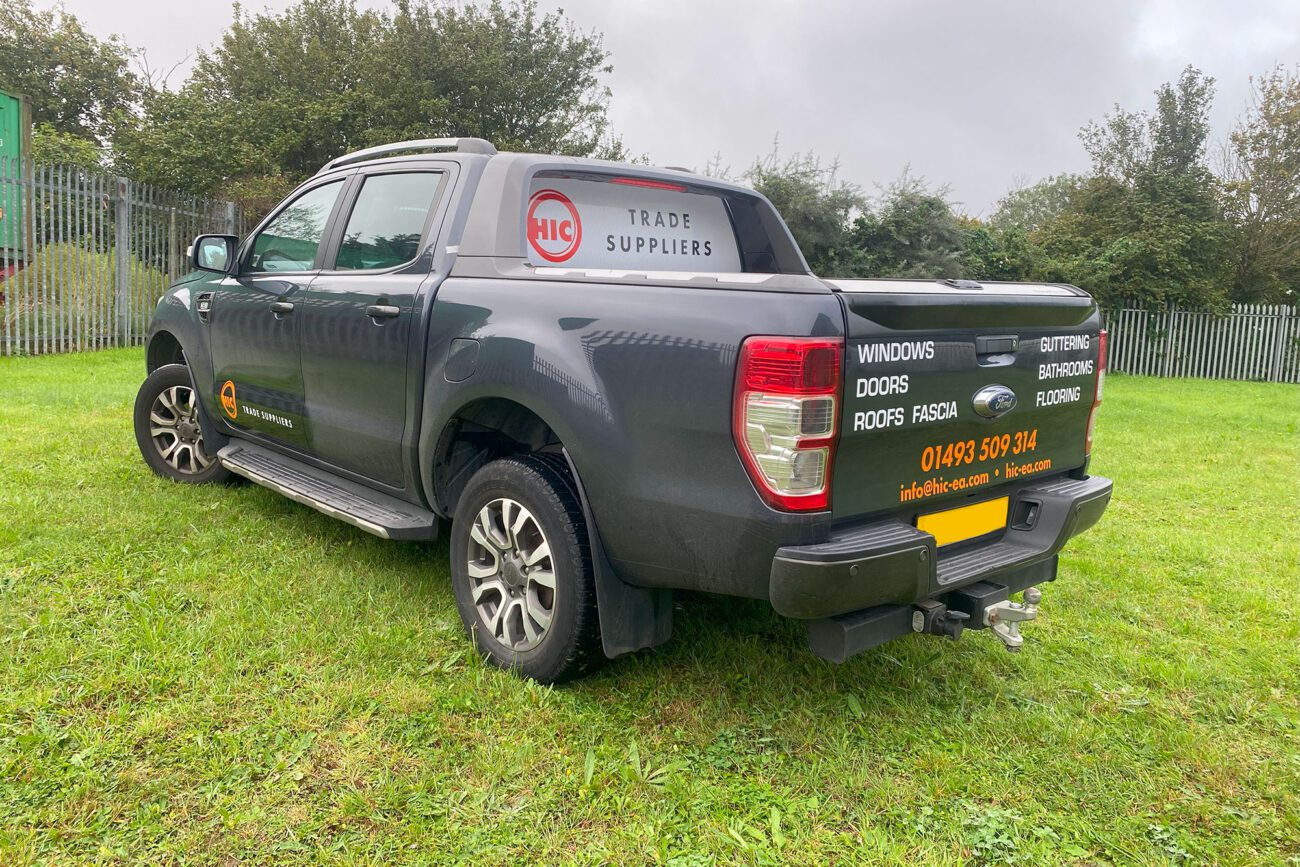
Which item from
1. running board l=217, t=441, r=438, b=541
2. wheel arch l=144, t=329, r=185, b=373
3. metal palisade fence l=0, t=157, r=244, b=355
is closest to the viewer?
running board l=217, t=441, r=438, b=541

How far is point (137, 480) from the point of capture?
5.29m

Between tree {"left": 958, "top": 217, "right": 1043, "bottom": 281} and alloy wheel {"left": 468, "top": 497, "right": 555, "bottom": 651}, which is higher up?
tree {"left": 958, "top": 217, "right": 1043, "bottom": 281}

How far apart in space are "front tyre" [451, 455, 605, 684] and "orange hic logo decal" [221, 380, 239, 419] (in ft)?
6.47

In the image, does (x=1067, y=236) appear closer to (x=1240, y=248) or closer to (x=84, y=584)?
(x=1240, y=248)

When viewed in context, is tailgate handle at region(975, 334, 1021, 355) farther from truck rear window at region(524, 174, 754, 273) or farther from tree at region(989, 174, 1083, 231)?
tree at region(989, 174, 1083, 231)

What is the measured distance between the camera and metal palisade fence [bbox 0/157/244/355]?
11.3m

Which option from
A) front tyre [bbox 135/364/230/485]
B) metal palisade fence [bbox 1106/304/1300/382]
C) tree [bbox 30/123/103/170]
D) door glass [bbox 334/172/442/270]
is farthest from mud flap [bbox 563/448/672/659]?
tree [bbox 30/123/103/170]

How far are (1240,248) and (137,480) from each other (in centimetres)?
2551

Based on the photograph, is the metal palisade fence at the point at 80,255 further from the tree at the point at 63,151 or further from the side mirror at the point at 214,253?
the tree at the point at 63,151

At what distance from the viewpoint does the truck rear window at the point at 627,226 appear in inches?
145

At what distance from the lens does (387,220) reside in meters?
3.94

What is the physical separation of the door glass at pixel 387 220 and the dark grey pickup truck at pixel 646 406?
15 millimetres

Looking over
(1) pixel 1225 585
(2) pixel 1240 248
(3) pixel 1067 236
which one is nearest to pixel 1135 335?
(3) pixel 1067 236

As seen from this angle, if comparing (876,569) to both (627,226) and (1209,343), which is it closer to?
(627,226)
